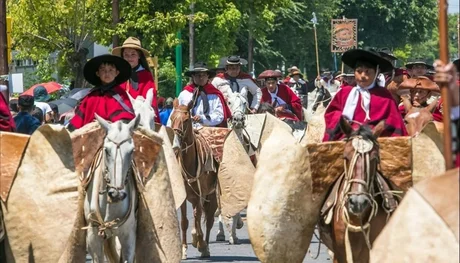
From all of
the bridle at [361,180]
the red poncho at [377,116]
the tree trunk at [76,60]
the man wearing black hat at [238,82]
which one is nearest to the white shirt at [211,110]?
the man wearing black hat at [238,82]

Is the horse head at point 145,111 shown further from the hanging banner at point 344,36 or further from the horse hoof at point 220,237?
the hanging banner at point 344,36

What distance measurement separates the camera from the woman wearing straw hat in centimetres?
1484

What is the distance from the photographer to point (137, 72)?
15.0 meters

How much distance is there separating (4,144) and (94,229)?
1532 mm

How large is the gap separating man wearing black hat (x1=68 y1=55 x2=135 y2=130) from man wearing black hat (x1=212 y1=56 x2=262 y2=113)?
29.1ft

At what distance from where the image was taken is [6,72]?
2647 centimetres

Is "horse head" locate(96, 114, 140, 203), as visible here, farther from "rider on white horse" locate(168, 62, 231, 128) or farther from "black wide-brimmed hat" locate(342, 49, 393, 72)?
"rider on white horse" locate(168, 62, 231, 128)

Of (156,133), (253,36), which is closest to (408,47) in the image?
(253,36)

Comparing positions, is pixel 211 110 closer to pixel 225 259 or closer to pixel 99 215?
pixel 225 259

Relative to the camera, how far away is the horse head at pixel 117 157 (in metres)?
11.9

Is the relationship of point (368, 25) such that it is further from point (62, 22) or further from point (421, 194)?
point (421, 194)

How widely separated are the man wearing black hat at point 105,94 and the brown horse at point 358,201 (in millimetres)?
2374

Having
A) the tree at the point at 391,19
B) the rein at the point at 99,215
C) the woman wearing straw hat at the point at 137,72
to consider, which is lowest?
the rein at the point at 99,215

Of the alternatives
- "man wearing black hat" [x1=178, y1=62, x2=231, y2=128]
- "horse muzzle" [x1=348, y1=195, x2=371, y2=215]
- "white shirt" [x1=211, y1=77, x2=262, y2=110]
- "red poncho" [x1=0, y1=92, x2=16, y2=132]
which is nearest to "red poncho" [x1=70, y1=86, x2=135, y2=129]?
"red poncho" [x1=0, y1=92, x2=16, y2=132]
